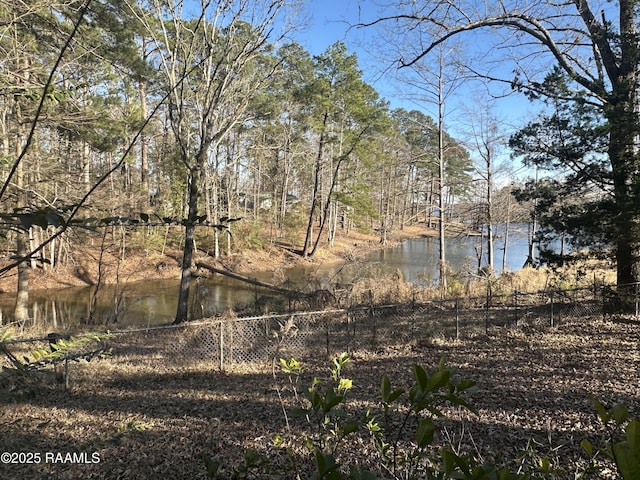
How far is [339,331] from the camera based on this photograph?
9930 mm

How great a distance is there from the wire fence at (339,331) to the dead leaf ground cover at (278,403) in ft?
1.38

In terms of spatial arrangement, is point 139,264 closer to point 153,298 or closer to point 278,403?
point 153,298

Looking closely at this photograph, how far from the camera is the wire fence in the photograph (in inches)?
327

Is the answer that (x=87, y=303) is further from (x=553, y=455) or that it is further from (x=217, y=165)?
(x=553, y=455)

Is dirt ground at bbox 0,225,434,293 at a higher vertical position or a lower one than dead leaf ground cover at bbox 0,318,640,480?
higher

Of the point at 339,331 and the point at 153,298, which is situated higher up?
the point at 339,331

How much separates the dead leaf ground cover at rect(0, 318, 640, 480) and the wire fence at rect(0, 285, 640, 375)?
0.42 metres

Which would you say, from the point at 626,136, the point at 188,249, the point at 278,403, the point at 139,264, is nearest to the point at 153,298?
the point at 139,264

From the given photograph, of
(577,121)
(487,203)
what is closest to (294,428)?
(577,121)

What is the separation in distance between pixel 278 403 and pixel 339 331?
4523 mm

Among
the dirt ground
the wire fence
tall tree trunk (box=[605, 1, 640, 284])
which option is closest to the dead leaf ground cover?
the wire fence

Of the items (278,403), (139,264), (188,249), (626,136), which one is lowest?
(278,403)

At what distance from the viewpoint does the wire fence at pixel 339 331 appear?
8297 mm

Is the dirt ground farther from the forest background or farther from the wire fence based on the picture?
the wire fence
